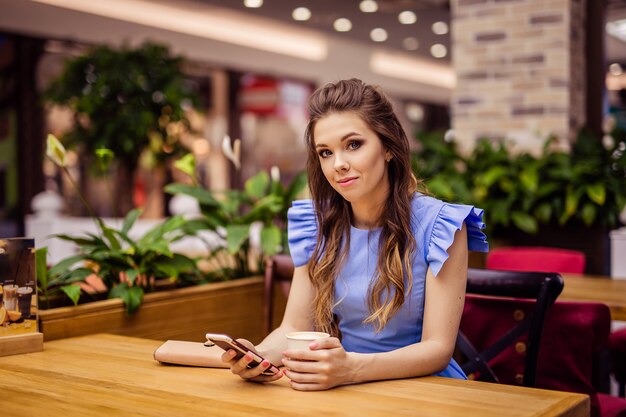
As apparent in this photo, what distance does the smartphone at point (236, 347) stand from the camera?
1620 mm

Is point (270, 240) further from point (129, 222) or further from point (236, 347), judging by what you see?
point (236, 347)

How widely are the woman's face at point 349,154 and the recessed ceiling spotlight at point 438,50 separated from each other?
1037 cm

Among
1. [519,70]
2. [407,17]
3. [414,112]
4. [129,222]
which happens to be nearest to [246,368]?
[129,222]

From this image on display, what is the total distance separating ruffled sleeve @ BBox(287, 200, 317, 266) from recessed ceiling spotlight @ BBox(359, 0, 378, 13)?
704 centimetres

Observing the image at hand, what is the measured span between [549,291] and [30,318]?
1.44 m

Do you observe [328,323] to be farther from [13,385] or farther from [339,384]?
[13,385]

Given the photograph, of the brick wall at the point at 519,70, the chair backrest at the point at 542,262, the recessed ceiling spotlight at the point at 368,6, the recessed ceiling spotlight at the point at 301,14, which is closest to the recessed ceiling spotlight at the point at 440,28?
the recessed ceiling spotlight at the point at 368,6

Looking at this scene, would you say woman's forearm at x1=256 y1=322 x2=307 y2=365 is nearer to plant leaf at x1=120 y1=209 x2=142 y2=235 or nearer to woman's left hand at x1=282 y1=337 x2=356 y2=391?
woman's left hand at x1=282 y1=337 x2=356 y2=391

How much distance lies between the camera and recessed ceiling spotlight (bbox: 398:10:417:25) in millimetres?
9438

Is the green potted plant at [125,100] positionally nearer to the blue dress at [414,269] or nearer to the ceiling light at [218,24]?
the ceiling light at [218,24]

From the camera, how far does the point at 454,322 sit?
1.86 meters

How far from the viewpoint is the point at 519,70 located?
6.05m

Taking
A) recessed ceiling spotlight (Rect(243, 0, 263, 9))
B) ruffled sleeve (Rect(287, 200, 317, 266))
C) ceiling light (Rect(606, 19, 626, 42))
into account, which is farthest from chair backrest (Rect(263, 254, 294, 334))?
ceiling light (Rect(606, 19, 626, 42))

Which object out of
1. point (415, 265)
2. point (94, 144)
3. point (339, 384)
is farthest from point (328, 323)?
point (94, 144)
